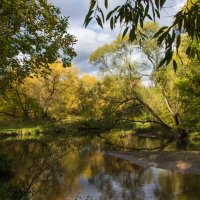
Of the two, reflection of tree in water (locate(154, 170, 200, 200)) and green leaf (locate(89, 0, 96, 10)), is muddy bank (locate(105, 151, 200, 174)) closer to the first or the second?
reflection of tree in water (locate(154, 170, 200, 200))

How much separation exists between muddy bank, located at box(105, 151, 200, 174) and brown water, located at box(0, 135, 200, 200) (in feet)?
3.32

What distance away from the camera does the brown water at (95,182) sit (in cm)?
1349

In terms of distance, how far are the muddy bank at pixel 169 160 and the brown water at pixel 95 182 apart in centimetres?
101

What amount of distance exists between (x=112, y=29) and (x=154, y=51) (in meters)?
36.4

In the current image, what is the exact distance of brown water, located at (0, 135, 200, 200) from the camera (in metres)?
13.5

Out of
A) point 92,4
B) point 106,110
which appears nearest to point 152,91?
point 106,110

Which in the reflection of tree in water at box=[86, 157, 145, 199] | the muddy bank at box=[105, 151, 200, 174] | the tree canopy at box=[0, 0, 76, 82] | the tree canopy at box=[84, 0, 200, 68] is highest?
the tree canopy at box=[0, 0, 76, 82]

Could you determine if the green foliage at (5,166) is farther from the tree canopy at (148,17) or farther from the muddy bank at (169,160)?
the tree canopy at (148,17)

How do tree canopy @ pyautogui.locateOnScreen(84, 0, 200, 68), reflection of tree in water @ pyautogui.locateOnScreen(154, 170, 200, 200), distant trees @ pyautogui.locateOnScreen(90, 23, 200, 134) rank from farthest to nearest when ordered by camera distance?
distant trees @ pyautogui.locateOnScreen(90, 23, 200, 134)
reflection of tree in water @ pyautogui.locateOnScreen(154, 170, 200, 200)
tree canopy @ pyautogui.locateOnScreen(84, 0, 200, 68)

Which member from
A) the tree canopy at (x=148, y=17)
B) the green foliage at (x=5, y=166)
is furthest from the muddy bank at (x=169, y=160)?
the tree canopy at (x=148, y=17)

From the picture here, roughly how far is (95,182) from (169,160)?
7229mm

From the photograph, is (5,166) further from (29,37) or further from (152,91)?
(152,91)

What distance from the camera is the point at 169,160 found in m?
24.3

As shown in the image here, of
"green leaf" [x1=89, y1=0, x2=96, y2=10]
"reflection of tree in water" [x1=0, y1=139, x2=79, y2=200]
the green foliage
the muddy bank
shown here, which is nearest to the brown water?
"reflection of tree in water" [x1=0, y1=139, x2=79, y2=200]
